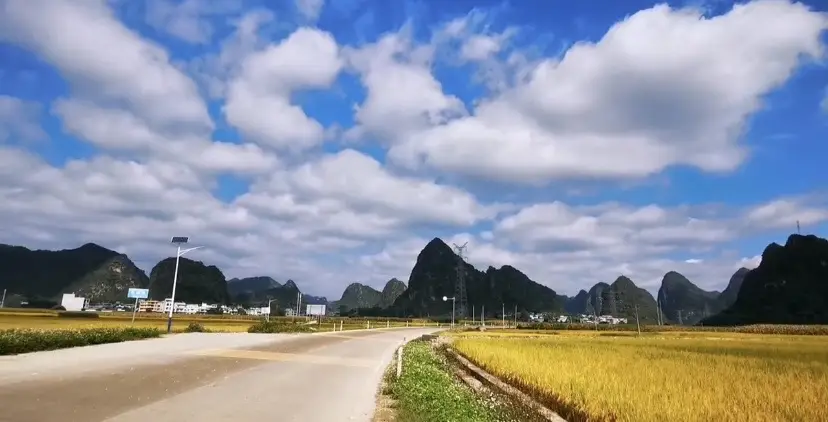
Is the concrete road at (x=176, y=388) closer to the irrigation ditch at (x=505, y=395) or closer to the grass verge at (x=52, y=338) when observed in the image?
the grass verge at (x=52, y=338)

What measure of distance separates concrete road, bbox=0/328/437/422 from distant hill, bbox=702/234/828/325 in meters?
185

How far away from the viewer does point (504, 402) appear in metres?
12.6

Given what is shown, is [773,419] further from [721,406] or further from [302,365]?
[302,365]

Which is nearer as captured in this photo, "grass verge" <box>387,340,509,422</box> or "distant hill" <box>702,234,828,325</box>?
"grass verge" <box>387,340,509,422</box>

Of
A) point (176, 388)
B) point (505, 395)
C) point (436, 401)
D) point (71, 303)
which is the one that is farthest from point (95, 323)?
point (71, 303)

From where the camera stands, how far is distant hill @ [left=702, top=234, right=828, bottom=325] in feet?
Answer: 534

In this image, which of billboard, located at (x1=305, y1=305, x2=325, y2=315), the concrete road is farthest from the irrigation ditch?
billboard, located at (x1=305, y1=305, x2=325, y2=315)

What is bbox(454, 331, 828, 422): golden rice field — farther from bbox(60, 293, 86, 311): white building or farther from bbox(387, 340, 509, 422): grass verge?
bbox(60, 293, 86, 311): white building

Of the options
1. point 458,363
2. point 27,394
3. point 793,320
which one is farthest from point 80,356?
point 793,320

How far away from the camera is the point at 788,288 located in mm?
170625

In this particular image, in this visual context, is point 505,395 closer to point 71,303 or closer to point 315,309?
point 315,309

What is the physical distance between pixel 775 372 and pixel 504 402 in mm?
11941

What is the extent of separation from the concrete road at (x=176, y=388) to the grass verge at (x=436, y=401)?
755 millimetres

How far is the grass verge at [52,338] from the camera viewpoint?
60.8 feet
